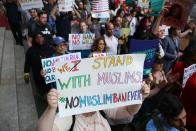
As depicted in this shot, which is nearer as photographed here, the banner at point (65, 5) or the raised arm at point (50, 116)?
the raised arm at point (50, 116)

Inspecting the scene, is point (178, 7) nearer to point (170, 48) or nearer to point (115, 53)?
point (170, 48)

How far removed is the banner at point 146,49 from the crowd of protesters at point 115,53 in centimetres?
14

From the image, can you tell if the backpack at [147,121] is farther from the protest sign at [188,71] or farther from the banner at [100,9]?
the banner at [100,9]

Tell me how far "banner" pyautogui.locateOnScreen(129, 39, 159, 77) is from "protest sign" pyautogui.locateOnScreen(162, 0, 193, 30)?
0.68 meters

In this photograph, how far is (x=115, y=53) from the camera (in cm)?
777

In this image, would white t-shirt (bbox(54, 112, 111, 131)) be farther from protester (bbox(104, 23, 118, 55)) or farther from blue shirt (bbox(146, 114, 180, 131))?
protester (bbox(104, 23, 118, 55))

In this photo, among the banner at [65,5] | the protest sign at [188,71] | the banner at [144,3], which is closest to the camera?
the protest sign at [188,71]

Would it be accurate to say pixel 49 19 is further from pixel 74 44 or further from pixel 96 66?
pixel 96 66

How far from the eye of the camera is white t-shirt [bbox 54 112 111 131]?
2.93 metres

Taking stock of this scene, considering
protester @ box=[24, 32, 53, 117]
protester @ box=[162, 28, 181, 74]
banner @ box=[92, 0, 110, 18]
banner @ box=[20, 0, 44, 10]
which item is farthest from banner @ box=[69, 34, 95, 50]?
banner @ box=[20, 0, 44, 10]

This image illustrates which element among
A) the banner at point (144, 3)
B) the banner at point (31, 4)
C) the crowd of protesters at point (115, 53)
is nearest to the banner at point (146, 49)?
the crowd of protesters at point (115, 53)

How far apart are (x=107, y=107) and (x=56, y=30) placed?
6946 millimetres

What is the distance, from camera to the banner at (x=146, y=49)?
6378 mm

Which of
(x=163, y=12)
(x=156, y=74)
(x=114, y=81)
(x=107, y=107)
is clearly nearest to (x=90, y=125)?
(x=107, y=107)
